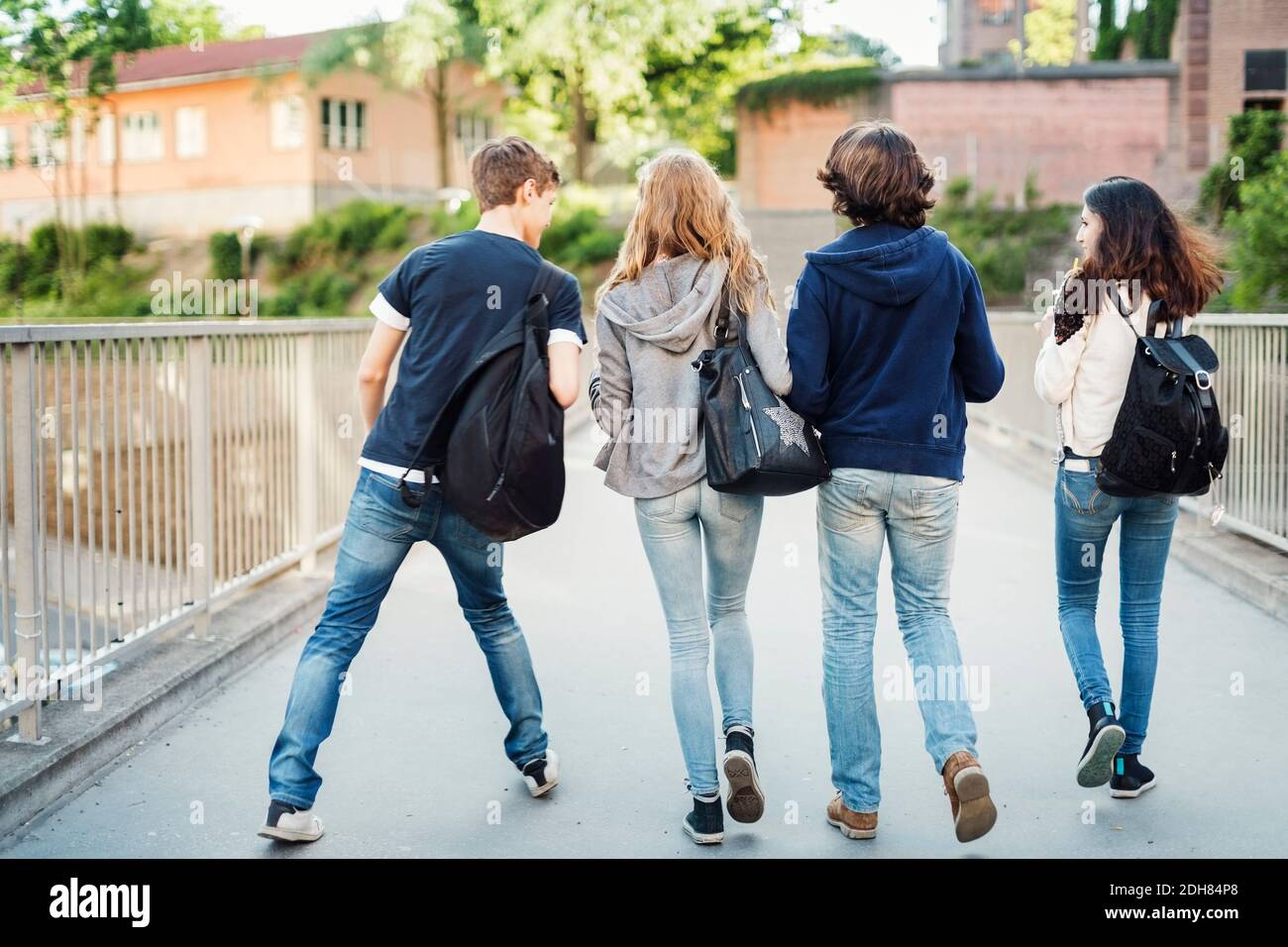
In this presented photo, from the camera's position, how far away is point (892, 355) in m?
4.00

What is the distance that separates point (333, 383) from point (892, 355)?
16.5 feet

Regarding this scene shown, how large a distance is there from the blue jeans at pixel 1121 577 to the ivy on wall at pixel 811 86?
36.8 m

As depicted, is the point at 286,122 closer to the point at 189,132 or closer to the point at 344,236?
the point at 189,132

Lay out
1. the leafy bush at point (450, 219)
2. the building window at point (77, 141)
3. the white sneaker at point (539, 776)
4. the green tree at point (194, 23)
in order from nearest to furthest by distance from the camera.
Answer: the white sneaker at point (539, 776) → the leafy bush at point (450, 219) → the building window at point (77, 141) → the green tree at point (194, 23)

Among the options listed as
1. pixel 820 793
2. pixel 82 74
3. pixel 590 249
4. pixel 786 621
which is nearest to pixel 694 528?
pixel 820 793

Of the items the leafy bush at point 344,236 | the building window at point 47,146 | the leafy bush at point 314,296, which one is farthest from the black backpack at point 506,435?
the building window at point 47,146

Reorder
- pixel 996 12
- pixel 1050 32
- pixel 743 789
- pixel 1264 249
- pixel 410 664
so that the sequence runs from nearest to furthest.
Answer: pixel 743 789
pixel 410 664
pixel 1264 249
pixel 1050 32
pixel 996 12

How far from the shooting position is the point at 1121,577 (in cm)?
448

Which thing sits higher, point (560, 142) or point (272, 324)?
point (560, 142)

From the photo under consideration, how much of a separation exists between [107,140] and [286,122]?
7528 millimetres

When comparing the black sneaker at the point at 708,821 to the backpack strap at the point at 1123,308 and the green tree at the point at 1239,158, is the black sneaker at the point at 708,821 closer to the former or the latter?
the backpack strap at the point at 1123,308

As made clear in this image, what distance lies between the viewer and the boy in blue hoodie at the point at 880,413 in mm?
3990

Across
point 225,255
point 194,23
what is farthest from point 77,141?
point 194,23
